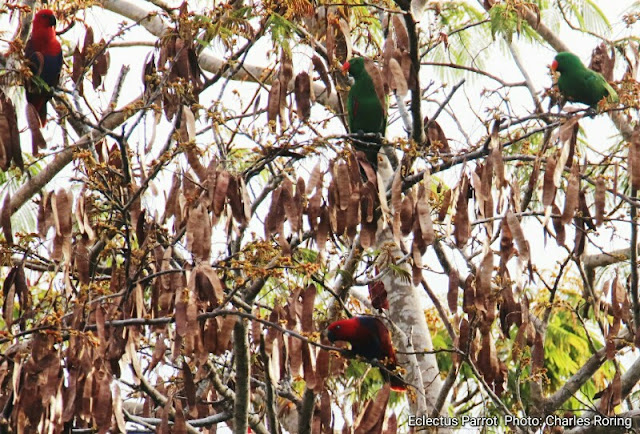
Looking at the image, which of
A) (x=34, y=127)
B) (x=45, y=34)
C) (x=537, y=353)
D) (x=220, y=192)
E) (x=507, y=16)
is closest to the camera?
(x=220, y=192)

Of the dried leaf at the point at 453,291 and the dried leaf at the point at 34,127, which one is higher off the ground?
the dried leaf at the point at 34,127

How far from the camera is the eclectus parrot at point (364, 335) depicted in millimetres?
3361

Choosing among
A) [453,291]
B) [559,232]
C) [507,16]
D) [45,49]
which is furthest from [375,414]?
[45,49]

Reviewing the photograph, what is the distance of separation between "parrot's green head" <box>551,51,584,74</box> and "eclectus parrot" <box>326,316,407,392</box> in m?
1.70

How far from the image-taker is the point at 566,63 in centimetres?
438

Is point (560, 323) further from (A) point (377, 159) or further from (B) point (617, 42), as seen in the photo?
(A) point (377, 159)

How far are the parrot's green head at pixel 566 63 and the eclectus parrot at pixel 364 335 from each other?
1.70 metres

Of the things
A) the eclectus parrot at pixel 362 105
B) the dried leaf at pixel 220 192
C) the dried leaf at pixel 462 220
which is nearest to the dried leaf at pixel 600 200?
the dried leaf at pixel 462 220

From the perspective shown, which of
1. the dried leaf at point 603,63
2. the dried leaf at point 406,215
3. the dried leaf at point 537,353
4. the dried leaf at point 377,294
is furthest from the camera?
the dried leaf at point 603,63

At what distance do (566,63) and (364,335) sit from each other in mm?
1854

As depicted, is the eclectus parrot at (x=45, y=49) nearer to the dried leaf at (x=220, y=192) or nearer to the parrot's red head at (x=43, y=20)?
the parrot's red head at (x=43, y=20)

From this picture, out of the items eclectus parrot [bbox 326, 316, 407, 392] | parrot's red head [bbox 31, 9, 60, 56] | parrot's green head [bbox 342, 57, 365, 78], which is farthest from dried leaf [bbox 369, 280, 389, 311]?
parrot's red head [bbox 31, 9, 60, 56]

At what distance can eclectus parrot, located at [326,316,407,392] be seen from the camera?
3361mm

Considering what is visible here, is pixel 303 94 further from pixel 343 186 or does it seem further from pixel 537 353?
pixel 537 353
